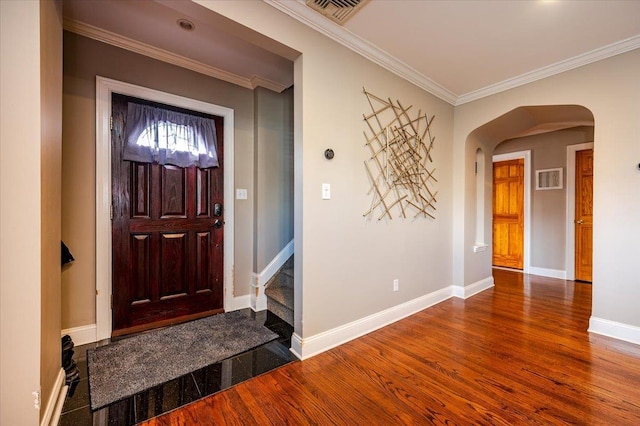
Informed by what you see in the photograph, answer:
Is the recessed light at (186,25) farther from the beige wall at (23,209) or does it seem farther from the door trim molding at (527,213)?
the door trim molding at (527,213)

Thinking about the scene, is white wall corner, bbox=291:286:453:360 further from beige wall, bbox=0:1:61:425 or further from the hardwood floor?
beige wall, bbox=0:1:61:425

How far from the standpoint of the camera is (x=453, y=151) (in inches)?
132

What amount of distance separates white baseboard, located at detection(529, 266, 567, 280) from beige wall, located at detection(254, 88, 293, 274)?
4.16m

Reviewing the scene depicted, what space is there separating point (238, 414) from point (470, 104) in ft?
12.0

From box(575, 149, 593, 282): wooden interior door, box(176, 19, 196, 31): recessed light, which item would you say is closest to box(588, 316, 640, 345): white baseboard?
box(575, 149, 593, 282): wooden interior door

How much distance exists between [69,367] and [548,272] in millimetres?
5883

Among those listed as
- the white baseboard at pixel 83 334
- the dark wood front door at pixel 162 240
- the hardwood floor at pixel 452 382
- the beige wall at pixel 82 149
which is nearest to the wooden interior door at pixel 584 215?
the hardwood floor at pixel 452 382

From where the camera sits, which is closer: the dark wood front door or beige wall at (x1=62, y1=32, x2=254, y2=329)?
beige wall at (x1=62, y1=32, x2=254, y2=329)

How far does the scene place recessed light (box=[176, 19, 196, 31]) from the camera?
6.46 ft

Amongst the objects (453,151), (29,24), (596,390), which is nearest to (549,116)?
(453,151)

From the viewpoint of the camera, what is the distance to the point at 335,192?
2.14 m

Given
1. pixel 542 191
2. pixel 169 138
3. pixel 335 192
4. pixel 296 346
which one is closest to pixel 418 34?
pixel 335 192

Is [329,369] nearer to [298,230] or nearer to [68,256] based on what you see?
[298,230]

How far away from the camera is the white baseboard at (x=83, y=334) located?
6.81 ft
